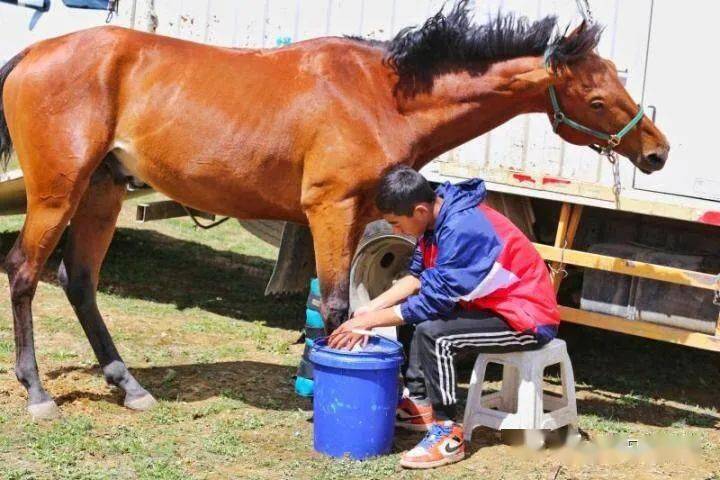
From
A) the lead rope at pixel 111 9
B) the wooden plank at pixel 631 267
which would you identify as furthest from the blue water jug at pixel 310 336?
the lead rope at pixel 111 9

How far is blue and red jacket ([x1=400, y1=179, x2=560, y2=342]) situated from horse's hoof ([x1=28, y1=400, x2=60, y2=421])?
1.88m

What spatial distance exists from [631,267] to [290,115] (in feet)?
7.30

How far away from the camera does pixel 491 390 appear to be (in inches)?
236

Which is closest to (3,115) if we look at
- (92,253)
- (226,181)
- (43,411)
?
(92,253)

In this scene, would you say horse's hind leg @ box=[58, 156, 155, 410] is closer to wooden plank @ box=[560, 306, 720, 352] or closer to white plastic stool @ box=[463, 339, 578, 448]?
white plastic stool @ box=[463, 339, 578, 448]

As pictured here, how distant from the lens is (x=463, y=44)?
492 cm

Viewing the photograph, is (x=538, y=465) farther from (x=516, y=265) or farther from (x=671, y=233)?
(x=671, y=233)

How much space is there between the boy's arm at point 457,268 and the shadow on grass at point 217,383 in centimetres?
131

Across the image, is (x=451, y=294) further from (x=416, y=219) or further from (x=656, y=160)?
(x=656, y=160)

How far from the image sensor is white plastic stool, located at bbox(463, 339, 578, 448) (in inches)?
188

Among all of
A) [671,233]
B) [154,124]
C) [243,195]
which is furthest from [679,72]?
[154,124]

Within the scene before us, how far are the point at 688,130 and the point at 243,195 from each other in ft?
8.45

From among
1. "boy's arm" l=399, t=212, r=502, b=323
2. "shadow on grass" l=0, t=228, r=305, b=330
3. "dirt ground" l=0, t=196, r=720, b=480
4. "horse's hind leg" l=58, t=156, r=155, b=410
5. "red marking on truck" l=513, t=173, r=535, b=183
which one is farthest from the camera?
"shadow on grass" l=0, t=228, r=305, b=330

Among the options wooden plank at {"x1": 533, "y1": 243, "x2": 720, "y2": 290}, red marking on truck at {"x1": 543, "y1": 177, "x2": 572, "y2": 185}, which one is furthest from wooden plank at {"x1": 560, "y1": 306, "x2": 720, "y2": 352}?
red marking on truck at {"x1": 543, "y1": 177, "x2": 572, "y2": 185}
